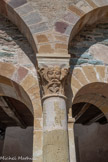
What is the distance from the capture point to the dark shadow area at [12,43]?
3.00m

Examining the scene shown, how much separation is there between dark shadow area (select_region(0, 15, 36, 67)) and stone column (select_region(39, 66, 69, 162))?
62 cm

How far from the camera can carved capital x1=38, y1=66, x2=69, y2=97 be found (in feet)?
7.87

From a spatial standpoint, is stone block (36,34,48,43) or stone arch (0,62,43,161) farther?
stone block (36,34,48,43)

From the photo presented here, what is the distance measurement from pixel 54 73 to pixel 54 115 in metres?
0.54

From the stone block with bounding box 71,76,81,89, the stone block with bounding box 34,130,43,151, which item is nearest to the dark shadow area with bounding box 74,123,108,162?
the stone block with bounding box 71,76,81,89

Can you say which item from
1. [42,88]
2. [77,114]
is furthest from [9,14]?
[77,114]

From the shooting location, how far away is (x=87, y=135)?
7516 millimetres

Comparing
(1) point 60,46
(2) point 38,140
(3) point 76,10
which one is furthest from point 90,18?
(2) point 38,140

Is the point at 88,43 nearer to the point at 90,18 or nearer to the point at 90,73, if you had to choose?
the point at 90,18

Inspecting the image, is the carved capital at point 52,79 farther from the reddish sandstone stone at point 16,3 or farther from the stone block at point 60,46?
the reddish sandstone stone at point 16,3

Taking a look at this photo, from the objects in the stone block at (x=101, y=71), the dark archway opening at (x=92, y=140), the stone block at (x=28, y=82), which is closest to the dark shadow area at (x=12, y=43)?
the stone block at (x=28, y=82)

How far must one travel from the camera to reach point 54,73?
2.43 metres

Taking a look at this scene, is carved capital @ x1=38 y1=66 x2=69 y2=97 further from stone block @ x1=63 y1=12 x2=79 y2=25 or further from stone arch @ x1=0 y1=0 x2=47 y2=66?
stone block @ x1=63 y1=12 x2=79 y2=25

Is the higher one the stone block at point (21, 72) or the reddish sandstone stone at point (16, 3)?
the reddish sandstone stone at point (16, 3)
